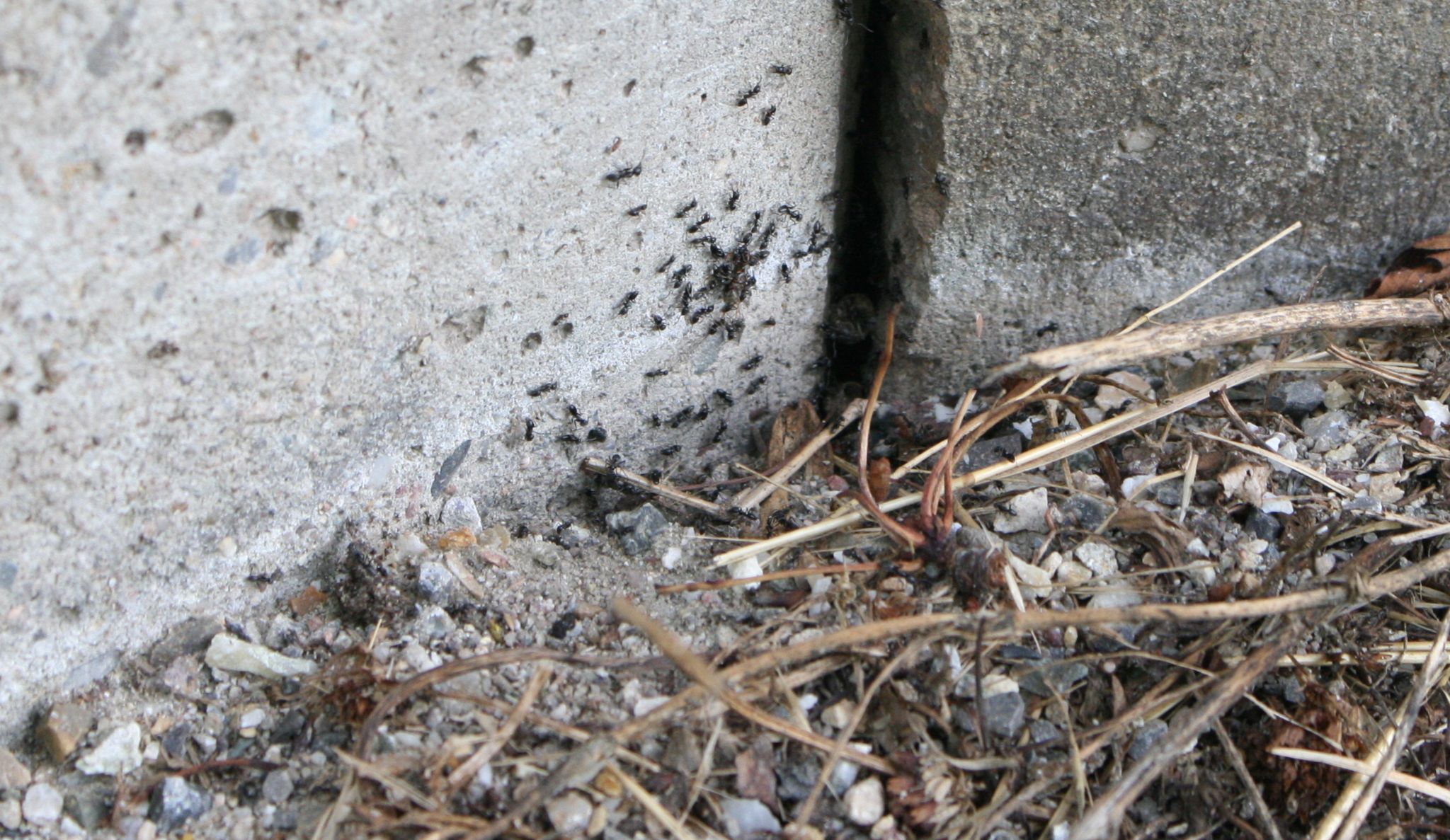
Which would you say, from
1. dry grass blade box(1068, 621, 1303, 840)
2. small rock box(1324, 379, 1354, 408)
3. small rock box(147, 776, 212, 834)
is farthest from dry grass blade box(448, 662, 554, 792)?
small rock box(1324, 379, 1354, 408)

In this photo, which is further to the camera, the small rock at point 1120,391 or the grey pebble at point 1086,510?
the small rock at point 1120,391

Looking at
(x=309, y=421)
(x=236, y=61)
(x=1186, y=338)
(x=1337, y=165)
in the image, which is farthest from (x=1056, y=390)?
(x=236, y=61)

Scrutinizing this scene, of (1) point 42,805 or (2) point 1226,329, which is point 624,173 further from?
(1) point 42,805

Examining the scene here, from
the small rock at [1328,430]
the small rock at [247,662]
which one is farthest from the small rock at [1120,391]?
the small rock at [247,662]

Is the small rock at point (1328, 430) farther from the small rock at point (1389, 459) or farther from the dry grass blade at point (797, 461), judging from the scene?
the dry grass blade at point (797, 461)

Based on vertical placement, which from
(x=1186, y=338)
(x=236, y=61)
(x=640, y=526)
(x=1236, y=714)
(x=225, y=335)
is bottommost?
(x=1236, y=714)

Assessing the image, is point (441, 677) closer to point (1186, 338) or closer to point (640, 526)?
point (640, 526)
